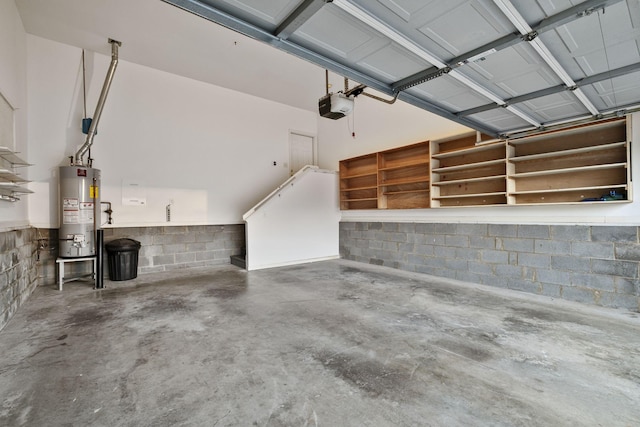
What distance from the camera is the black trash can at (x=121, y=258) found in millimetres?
4688

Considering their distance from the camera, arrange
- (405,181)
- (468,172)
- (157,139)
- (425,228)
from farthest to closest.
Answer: (157,139) → (405,181) → (425,228) → (468,172)

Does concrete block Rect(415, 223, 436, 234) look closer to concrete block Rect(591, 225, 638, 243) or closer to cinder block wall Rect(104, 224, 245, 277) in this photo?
concrete block Rect(591, 225, 638, 243)

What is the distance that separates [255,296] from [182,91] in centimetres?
438

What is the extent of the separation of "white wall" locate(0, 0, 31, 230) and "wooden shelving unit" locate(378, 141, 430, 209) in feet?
→ 17.7

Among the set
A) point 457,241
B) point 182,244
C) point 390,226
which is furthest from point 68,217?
point 457,241

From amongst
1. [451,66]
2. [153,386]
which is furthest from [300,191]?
A: [153,386]

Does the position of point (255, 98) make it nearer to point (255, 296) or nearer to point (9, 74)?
point (9, 74)

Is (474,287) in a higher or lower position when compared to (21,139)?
lower

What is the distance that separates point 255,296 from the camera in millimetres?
3816

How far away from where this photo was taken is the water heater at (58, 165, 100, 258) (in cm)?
417

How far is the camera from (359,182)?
6.59m

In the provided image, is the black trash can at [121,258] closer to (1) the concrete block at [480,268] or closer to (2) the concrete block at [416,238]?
(2) the concrete block at [416,238]

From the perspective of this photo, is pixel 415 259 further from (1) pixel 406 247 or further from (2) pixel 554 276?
(2) pixel 554 276

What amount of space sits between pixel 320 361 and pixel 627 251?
144 inches
